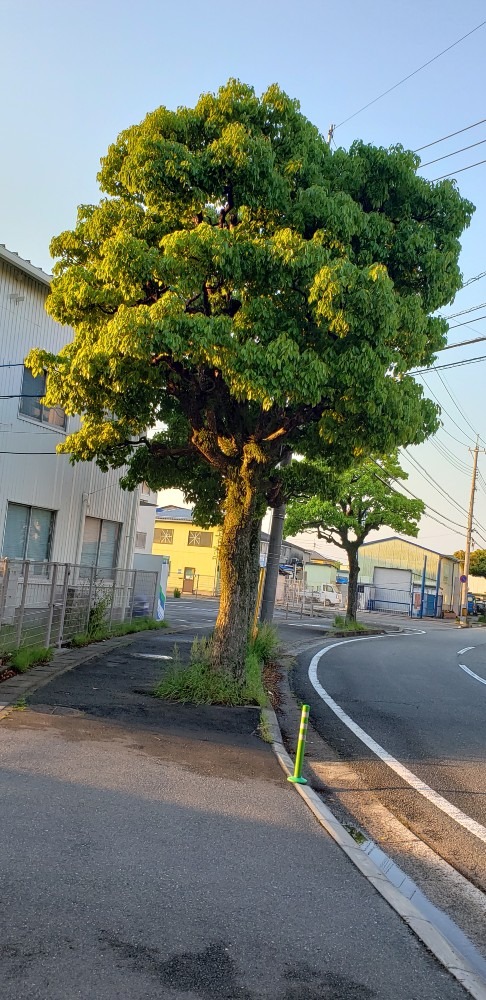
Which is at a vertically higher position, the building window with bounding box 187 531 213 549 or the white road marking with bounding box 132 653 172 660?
the building window with bounding box 187 531 213 549

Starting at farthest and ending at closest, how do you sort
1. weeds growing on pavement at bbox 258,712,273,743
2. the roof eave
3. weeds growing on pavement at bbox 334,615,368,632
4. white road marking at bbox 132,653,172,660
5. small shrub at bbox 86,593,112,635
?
weeds growing on pavement at bbox 334,615,368,632 < small shrub at bbox 86,593,112,635 < the roof eave < white road marking at bbox 132,653,172,660 < weeds growing on pavement at bbox 258,712,273,743

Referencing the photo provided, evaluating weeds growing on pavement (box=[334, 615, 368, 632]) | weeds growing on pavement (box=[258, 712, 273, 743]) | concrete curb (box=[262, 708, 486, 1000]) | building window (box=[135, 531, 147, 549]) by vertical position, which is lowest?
concrete curb (box=[262, 708, 486, 1000])

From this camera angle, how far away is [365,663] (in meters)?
18.7

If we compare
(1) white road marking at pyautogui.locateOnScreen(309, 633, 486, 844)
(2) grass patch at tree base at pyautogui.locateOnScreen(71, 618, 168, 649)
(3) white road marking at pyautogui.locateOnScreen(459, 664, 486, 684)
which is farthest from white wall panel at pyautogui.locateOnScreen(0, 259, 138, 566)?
(3) white road marking at pyautogui.locateOnScreen(459, 664, 486, 684)

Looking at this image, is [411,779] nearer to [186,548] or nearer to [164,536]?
[186,548]

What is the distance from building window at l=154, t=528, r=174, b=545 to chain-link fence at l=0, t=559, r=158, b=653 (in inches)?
1372

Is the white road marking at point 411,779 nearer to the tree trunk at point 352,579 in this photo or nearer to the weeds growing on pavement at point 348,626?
the weeds growing on pavement at point 348,626

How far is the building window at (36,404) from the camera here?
1717cm

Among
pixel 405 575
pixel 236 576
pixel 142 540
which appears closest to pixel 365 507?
pixel 142 540

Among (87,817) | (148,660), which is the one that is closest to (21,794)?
(87,817)

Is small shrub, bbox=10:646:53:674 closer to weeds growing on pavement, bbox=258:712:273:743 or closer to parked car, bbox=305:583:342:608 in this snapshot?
weeds growing on pavement, bbox=258:712:273:743

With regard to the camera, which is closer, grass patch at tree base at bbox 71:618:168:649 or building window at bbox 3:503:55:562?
grass patch at tree base at bbox 71:618:168:649

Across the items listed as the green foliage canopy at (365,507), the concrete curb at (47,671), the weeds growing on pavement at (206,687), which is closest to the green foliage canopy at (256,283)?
the weeds growing on pavement at (206,687)

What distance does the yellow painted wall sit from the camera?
187 ft
